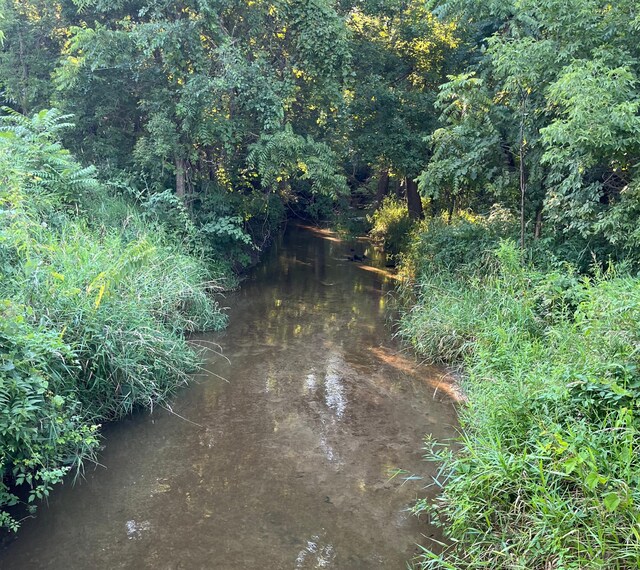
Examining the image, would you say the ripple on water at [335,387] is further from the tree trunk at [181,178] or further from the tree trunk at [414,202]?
the tree trunk at [414,202]

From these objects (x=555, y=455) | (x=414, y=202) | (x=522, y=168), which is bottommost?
(x=555, y=455)

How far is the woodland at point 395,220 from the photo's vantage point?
3.62 meters

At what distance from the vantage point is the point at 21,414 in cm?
357

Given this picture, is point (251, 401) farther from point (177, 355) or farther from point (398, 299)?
point (398, 299)

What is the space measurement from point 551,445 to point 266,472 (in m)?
2.42

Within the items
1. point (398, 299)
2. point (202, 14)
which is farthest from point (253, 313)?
point (202, 14)

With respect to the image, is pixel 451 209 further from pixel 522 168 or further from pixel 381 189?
pixel 381 189

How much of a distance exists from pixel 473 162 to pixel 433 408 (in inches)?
168

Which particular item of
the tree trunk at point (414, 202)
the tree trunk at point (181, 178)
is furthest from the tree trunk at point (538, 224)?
the tree trunk at point (181, 178)

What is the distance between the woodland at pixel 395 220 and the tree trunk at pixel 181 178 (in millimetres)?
64

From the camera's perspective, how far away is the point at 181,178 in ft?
35.1

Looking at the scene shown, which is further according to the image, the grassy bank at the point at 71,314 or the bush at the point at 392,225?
the bush at the point at 392,225

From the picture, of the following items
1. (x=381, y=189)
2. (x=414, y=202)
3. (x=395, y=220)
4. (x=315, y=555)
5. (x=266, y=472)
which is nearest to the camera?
(x=315, y=555)

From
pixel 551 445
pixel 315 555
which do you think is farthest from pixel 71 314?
pixel 551 445
